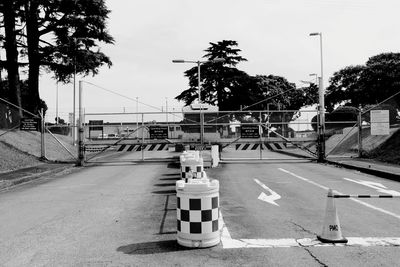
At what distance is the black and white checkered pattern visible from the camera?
19.2 feet

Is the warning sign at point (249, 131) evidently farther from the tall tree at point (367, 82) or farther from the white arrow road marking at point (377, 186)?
the tall tree at point (367, 82)

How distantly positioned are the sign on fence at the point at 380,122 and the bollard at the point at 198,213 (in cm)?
1717

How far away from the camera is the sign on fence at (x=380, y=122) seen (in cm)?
2061

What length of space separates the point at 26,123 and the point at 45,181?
772 centimetres

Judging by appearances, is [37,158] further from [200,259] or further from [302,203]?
[200,259]

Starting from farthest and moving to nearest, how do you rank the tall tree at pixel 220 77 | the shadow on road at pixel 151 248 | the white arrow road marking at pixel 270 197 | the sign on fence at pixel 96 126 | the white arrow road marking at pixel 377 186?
1. the tall tree at pixel 220 77
2. the sign on fence at pixel 96 126
3. the white arrow road marking at pixel 377 186
4. the white arrow road marking at pixel 270 197
5. the shadow on road at pixel 151 248

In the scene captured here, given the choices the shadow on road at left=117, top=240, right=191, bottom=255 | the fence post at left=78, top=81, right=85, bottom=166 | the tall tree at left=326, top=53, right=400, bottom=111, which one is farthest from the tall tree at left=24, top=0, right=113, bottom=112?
the tall tree at left=326, top=53, right=400, bottom=111

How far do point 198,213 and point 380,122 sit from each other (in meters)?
17.5

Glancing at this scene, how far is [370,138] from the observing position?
26078 mm

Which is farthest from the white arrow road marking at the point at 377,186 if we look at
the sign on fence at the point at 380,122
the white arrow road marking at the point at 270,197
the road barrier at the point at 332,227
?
the sign on fence at the point at 380,122

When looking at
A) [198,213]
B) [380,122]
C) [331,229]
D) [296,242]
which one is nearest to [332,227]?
[331,229]

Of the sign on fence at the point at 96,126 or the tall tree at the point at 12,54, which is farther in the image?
the tall tree at the point at 12,54

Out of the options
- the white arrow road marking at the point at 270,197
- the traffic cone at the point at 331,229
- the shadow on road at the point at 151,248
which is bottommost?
the shadow on road at the point at 151,248

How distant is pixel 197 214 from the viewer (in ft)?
19.2
